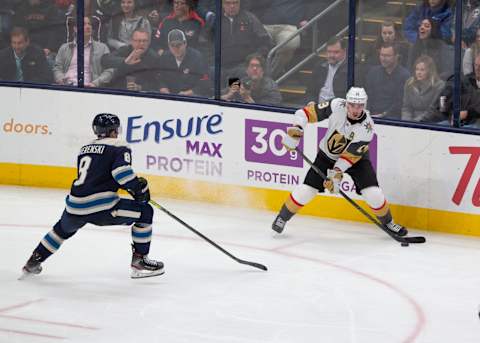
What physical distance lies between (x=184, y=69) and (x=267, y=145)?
0.94 metres

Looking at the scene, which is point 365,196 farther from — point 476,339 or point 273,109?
point 476,339

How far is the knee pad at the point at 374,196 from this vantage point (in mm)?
7895

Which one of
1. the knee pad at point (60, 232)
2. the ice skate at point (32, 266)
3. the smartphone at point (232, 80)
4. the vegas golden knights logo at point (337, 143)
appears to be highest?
the smartphone at point (232, 80)

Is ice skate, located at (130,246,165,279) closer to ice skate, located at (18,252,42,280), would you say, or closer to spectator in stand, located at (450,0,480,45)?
ice skate, located at (18,252,42,280)

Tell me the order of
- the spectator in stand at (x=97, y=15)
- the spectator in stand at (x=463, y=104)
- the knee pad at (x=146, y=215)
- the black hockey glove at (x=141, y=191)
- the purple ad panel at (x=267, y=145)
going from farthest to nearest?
the spectator in stand at (x=97, y=15), the purple ad panel at (x=267, y=145), the spectator in stand at (x=463, y=104), the knee pad at (x=146, y=215), the black hockey glove at (x=141, y=191)

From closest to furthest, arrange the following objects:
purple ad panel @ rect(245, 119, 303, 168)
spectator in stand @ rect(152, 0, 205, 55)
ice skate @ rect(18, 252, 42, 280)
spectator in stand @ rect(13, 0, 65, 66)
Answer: ice skate @ rect(18, 252, 42, 280)
purple ad panel @ rect(245, 119, 303, 168)
spectator in stand @ rect(152, 0, 205, 55)
spectator in stand @ rect(13, 0, 65, 66)

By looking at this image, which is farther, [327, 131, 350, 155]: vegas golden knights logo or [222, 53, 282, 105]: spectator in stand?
[222, 53, 282, 105]: spectator in stand

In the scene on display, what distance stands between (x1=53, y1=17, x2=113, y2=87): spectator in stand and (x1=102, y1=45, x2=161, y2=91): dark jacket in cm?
5

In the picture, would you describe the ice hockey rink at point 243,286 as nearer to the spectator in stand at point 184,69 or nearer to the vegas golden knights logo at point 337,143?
the vegas golden knights logo at point 337,143

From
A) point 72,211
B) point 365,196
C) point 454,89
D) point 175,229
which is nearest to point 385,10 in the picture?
point 454,89

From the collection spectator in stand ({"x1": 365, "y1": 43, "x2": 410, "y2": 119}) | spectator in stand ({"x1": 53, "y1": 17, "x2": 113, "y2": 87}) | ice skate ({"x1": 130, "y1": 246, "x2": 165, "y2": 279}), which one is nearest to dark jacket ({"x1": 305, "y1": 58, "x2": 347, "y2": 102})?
spectator in stand ({"x1": 365, "y1": 43, "x2": 410, "y2": 119})

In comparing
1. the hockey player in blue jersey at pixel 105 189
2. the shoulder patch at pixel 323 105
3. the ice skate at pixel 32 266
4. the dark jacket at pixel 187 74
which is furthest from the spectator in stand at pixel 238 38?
the ice skate at pixel 32 266

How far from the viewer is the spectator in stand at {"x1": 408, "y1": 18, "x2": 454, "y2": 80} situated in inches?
316

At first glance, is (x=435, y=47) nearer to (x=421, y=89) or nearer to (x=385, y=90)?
(x=421, y=89)
